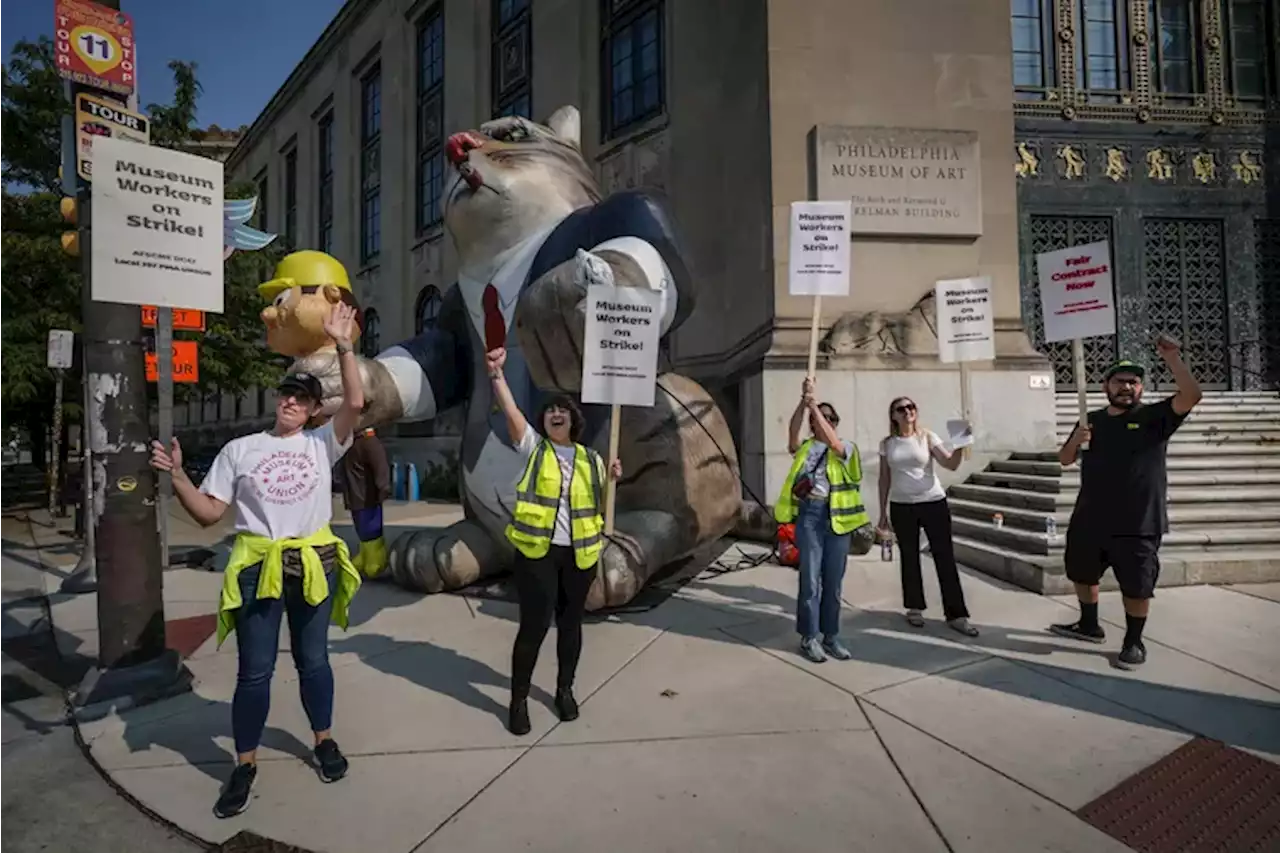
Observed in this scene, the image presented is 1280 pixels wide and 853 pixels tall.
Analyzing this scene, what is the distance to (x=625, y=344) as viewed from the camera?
143 inches

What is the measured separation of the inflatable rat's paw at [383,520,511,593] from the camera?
4.75 meters

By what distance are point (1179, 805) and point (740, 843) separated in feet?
4.81

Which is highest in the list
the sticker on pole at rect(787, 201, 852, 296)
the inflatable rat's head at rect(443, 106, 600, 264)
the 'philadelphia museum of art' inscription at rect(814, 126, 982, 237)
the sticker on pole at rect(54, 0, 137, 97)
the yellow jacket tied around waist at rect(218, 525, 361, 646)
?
the 'philadelphia museum of art' inscription at rect(814, 126, 982, 237)

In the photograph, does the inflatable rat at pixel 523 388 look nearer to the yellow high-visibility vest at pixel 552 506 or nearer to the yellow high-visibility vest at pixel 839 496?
the yellow high-visibility vest at pixel 839 496

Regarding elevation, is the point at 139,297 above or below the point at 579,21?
below

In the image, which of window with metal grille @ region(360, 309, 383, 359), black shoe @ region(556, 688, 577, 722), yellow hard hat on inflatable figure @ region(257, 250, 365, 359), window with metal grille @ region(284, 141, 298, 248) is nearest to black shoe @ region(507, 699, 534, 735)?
black shoe @ region(556, 688, 577, 722)

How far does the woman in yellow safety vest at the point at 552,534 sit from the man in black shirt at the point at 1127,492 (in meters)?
2.63

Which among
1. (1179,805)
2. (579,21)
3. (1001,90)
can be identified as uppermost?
(579,21)

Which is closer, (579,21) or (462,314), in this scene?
(462,314)

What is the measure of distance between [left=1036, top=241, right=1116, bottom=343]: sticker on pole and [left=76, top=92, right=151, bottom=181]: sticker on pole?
15.8 feet

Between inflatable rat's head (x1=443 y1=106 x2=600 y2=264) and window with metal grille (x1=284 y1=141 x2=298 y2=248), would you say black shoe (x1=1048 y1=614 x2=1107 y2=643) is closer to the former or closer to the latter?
inflatable rat's head (x1=443 y1=106 x2=600 y2=264)

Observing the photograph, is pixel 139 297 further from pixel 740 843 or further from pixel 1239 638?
pixel 1239 638

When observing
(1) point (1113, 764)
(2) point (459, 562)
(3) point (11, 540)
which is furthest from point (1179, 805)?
(3) point (11, 540)

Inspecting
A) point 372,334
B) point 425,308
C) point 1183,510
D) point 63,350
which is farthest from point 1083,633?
point 372,334
